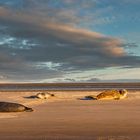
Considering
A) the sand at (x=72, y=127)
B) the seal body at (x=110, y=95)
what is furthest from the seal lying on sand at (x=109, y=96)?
the sand at (x=72, y=127)

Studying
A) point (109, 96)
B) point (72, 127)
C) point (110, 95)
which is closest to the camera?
point (72, 127)

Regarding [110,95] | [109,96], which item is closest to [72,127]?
[109,96]

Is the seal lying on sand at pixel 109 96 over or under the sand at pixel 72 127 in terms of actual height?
over

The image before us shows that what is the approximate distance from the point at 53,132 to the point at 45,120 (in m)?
3.41

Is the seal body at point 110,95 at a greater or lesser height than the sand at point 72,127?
greater

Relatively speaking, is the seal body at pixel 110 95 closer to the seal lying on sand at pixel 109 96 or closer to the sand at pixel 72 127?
the seal lying on sand at pixel 109 96

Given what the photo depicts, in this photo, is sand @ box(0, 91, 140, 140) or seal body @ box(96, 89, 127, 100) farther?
seal body @ box(96, 89, 127, 100)

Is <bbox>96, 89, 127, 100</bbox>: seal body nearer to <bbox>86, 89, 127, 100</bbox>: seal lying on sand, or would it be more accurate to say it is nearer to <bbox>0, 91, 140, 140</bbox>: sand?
<bbox>86, 89, 127, 100</bbox>: seal lying on sand

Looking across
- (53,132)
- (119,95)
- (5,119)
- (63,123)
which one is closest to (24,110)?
(5,119)

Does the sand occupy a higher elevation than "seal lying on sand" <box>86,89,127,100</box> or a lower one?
lower

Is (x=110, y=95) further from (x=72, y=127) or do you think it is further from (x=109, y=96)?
(x=72, y=127)

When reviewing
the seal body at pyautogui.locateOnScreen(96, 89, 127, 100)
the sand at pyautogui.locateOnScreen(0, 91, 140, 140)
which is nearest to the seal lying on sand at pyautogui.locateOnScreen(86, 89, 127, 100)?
the seal body at pyautogui.locateOnScreen(96, 89, 127, 100)

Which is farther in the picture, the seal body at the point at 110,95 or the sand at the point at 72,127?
the seal body at the point at 110,95

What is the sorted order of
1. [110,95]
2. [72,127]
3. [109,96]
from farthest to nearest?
1. [110,95]
2. [109,96]
3. [72,127]
